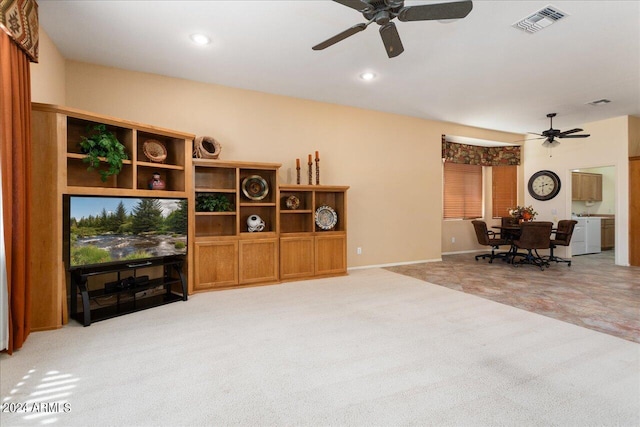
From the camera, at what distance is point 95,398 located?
6.06 ft

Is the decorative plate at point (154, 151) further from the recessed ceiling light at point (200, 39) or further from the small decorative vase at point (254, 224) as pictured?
the small decorative vase at point (254, 224)

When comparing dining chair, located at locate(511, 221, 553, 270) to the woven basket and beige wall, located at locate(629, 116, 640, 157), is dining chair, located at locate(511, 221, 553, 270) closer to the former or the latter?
beige wall, located at locate(629, 116, 640, 157)

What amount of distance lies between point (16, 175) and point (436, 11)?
131 inches

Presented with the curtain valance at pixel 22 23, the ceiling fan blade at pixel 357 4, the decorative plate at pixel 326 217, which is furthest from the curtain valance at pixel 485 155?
the curtain valance at pixel 22 23

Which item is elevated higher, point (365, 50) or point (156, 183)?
A: point (365, 50)

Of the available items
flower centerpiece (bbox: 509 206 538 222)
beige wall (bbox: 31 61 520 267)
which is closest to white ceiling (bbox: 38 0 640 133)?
beige wall (bbox: 31 61 520 267)

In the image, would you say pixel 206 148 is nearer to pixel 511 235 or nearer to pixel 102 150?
pixel 102 150

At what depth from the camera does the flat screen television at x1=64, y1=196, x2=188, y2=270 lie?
311 cm

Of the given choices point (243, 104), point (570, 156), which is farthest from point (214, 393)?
point (570, 156)

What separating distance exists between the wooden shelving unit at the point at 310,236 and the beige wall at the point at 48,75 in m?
2.80

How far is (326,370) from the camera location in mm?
2193

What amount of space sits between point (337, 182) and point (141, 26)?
3.44 metres

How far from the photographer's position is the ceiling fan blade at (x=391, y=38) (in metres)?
2.44

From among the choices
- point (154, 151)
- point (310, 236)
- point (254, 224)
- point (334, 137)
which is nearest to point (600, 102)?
point (334, 137)
